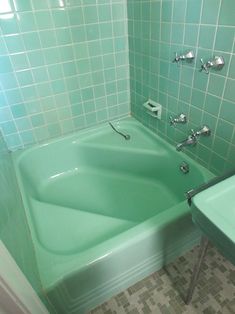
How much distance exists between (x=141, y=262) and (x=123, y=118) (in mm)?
1099

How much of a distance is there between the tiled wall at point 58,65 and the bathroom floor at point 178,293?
3.65ft

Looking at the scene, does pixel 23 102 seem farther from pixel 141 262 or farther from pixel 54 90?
pixel 141 262

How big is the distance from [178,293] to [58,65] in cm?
145

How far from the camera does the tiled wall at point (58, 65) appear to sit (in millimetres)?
1279

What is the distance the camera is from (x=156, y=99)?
149 centimetres

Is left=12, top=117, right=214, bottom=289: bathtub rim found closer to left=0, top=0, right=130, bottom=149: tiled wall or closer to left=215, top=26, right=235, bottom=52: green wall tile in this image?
left=0, top=0, right=130, bottom=149: tiled wall

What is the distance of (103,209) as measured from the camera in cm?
151

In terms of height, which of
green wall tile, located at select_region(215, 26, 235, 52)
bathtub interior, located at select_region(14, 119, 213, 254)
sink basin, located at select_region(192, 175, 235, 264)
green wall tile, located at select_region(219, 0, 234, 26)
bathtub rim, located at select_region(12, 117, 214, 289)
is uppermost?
green wall tile, located at select_region(219, 0, 234, 26)

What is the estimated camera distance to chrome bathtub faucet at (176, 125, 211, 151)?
46.7 inches

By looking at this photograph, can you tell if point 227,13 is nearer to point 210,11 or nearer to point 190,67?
point 210,11

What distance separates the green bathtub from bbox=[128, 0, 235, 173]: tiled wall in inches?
7.8

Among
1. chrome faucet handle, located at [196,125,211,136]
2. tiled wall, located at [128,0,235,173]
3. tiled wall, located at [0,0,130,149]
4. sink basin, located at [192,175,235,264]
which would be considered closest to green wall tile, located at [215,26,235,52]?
tiled wall, located at [128,0,235,173]

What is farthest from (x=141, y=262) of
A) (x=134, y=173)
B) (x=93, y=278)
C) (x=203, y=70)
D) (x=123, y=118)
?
(x=123, y=118)

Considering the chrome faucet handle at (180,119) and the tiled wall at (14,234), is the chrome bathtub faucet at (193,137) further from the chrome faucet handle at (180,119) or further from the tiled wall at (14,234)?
the tiled wall at (14,234)
